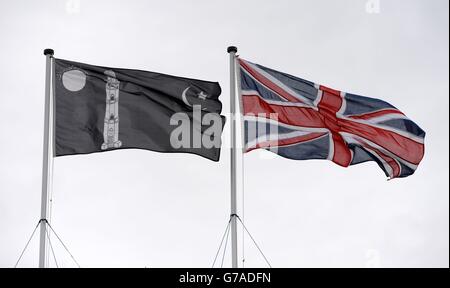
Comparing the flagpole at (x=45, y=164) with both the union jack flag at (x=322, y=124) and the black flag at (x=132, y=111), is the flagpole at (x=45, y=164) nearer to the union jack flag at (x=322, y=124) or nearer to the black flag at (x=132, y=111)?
the black flag at (x=132, y=111)

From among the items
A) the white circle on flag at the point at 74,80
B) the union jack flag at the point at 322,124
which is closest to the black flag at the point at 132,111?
the white circle on flag at the point at 74,80

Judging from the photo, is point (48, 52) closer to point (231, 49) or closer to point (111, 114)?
point (111, 114)

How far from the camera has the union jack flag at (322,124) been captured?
→ 2858cm

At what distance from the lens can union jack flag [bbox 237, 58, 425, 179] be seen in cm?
2858

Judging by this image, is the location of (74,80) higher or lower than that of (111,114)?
higher

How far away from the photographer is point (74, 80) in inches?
1096

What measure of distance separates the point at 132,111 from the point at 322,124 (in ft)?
17.5

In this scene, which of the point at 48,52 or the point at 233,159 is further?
the point at 48,52

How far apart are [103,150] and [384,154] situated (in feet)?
26.2

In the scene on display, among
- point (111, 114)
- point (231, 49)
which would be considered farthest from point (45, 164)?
point (231, 49)

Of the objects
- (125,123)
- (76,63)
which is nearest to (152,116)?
(125,123)
